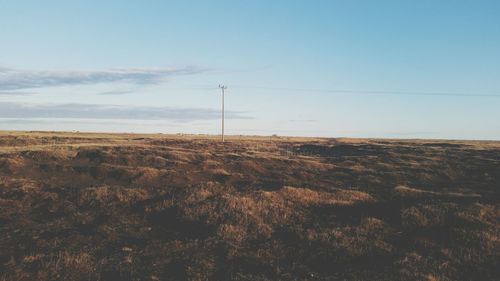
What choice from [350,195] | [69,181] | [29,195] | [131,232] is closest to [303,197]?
[350,195]

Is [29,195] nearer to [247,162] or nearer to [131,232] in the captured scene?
[131,232]

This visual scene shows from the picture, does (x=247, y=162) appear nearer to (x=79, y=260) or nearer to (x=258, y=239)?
(x=258, y=239)

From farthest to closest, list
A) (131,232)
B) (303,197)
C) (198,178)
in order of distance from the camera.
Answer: (198,178)
(303,197)
(131,232)

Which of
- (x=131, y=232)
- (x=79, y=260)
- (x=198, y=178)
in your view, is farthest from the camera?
(x=198, y=178)

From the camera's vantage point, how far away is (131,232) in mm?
15070

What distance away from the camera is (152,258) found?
39.8 ft

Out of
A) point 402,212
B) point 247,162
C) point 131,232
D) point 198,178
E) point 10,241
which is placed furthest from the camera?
point 247,162

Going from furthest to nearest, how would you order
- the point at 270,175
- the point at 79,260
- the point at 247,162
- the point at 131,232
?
the point at 247,162 → the point at 270,175 → the point at 131,232 → the point at 79,260

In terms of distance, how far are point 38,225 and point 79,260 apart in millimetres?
5351

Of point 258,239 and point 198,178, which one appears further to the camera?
point 198,178

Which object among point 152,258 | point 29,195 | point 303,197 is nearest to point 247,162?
point 303,197

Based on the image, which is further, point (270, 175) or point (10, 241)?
point (270, 175)

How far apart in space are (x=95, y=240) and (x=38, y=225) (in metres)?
3.51

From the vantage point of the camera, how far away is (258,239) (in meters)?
14.4
